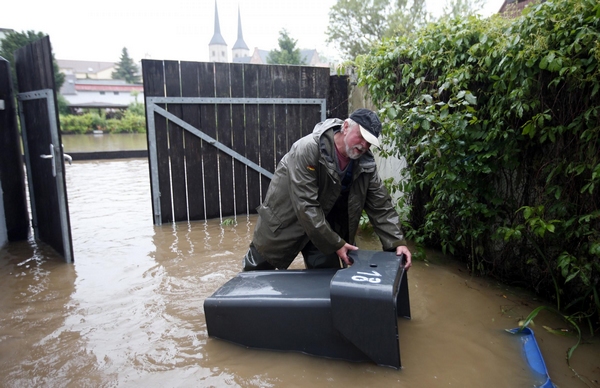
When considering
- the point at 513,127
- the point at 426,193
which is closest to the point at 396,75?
the point at 426,193

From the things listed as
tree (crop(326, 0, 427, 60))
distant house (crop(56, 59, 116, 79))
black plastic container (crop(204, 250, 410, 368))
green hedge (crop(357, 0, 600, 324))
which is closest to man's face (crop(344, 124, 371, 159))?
black plastic container (crop(204, 250, 410, 368))

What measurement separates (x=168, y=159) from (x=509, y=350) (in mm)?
4645

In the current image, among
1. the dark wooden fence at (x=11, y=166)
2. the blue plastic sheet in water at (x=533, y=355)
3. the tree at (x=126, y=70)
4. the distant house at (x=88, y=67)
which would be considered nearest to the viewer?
the blue plastic sheet in water at (x=533, y=355)

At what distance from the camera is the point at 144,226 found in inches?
230

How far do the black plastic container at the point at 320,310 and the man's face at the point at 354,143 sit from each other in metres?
0.67

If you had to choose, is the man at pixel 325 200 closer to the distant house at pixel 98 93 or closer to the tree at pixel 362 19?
the tree at pixel 362 19

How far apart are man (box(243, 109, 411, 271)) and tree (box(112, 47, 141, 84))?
67.3m

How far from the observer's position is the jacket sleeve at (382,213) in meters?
3.01

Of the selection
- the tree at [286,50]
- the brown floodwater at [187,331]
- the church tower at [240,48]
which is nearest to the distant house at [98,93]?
the tree at [286,50]

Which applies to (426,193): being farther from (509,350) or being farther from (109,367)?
(109,367)

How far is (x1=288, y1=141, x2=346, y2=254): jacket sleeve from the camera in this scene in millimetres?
2715

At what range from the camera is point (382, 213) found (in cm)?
309

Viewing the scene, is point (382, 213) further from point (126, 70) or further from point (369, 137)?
point (126, 70)

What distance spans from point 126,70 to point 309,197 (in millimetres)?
69567
